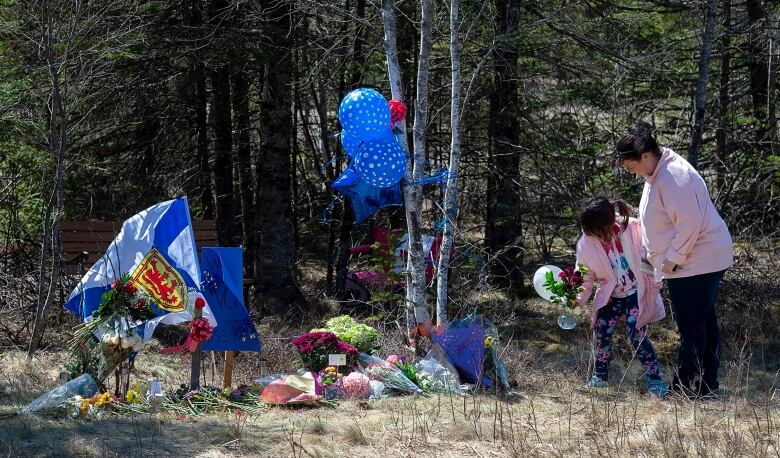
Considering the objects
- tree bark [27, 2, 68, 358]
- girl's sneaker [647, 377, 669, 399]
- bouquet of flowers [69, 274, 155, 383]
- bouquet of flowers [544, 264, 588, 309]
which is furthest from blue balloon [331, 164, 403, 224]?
tree bark [27, 2, 68, 358]

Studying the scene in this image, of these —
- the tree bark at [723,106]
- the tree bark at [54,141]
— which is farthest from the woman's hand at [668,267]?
the tree bark at [54,141]

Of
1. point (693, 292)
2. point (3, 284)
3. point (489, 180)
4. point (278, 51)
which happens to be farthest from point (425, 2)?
point (3, 284)

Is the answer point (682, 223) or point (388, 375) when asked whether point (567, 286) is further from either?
point (388, 375)

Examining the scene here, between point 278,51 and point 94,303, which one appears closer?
point 94,303

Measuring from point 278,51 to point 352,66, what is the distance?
0.91 metres

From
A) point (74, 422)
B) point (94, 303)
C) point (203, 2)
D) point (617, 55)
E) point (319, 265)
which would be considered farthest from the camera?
point (319, 265)

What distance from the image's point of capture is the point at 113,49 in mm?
8688

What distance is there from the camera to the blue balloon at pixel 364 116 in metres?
6.73

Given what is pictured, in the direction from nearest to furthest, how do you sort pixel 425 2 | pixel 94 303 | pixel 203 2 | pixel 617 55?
pixel 94 303 → pixel 425 2 → pixel 617 55 → pixel 203 2

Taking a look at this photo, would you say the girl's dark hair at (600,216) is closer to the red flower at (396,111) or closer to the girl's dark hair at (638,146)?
the girl's dark hair at (638,146)

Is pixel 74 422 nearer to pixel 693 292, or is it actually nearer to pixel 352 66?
pixel 693 292

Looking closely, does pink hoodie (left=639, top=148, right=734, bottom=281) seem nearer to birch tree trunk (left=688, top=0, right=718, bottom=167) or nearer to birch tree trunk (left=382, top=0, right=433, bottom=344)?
birch tree trunk (left=382, top=0, right=433, bottom=344)

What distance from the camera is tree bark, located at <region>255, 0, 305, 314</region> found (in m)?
11.2

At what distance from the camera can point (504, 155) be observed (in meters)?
10.9
